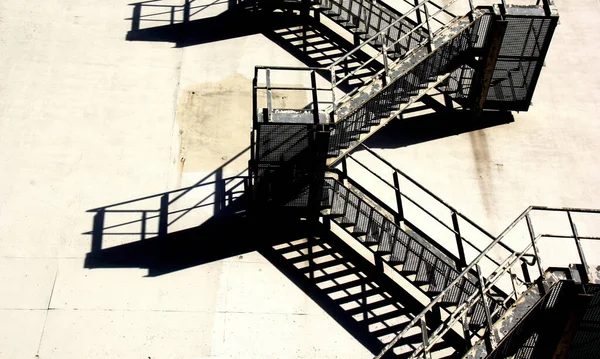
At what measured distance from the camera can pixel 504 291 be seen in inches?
880

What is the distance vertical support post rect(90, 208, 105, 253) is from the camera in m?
22.6

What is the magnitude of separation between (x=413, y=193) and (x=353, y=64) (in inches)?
222

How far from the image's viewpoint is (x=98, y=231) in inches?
901

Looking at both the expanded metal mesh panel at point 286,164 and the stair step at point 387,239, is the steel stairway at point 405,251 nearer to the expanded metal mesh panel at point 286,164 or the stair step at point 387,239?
the stair step at point 387,239

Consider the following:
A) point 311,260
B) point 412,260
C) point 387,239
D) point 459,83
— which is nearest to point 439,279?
A: point 412,260

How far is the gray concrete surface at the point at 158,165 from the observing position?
2119 centimetres

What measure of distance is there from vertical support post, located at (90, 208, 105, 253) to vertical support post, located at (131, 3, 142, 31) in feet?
25.1

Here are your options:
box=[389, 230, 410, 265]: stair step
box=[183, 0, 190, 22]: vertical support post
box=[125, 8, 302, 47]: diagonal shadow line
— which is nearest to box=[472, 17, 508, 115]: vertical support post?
box=[389, 230, 410, 265]: stair step

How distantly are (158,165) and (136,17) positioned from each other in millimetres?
6597

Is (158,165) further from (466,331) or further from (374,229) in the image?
(466,331)

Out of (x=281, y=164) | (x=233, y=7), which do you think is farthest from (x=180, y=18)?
(x=281, y=164)

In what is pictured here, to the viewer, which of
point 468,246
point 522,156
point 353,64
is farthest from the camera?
point 353,64

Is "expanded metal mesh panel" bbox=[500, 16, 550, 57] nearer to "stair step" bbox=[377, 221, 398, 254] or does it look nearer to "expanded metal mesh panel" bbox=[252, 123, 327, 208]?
"stair step" bbox=[377, 221, 398, 254]

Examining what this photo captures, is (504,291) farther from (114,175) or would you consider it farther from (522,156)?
(114,175)
